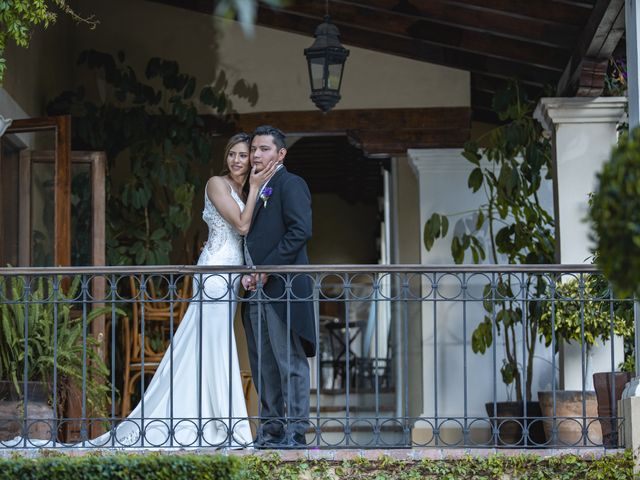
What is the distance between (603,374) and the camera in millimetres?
6852

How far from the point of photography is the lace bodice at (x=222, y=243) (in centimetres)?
695

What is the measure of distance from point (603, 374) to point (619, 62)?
8.41 feet

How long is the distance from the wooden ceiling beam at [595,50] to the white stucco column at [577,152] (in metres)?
0.14

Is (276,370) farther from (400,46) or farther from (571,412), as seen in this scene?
(400,46)

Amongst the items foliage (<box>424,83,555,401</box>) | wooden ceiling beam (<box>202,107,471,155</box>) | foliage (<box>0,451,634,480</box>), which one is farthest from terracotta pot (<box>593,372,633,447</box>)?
wooden ceiling beam (<box>202,107,471,155</box>)

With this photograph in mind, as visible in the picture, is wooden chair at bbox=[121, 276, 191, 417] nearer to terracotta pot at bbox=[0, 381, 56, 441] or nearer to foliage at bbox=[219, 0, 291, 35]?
terracotta pot at bbox=[0, 381, 56, 441]

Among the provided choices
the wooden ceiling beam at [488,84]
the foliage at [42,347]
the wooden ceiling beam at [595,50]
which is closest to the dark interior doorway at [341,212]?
the wooden ceiling beam at [488,84]

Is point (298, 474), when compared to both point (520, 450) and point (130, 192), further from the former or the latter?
point (130, 192)

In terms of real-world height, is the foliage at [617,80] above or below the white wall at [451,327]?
above

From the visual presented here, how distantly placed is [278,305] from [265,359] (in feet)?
→ 0.97

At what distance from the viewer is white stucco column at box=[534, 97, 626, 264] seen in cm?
848

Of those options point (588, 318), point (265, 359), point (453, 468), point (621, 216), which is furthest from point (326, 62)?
point (621, 216)

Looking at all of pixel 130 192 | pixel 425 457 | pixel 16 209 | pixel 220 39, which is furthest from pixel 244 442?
pixel 220 39

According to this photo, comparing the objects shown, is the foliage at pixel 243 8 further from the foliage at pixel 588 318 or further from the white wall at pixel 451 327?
the white wall at pixel 451 327
